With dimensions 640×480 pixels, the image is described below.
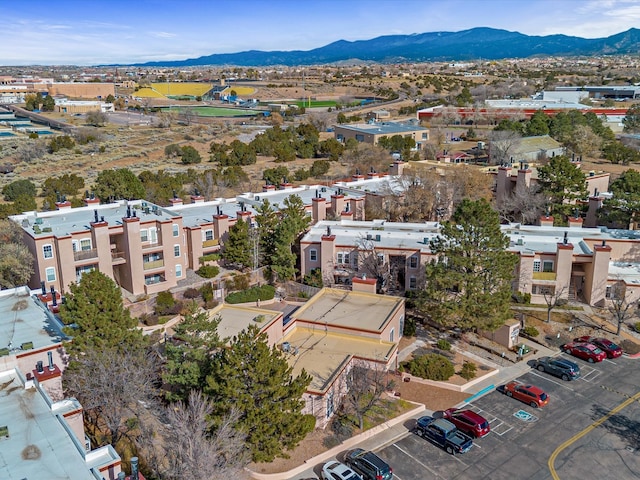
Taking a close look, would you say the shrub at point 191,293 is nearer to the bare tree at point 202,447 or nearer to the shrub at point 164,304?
the shrub at point 164,304

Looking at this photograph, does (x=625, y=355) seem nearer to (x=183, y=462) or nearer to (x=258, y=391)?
(x=258, y=391)

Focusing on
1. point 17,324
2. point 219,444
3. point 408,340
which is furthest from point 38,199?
point 219,444

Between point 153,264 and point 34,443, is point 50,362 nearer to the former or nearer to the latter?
point 34,443

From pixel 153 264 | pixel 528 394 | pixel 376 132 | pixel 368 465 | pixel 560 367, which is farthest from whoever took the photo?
pixel 376 132

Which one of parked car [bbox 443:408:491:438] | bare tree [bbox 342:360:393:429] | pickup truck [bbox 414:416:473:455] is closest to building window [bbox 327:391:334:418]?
bare tree [bbox 342:360:393:429]

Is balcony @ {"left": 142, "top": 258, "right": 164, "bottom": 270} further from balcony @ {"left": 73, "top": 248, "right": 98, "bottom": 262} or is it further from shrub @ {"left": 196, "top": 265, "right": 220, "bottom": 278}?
balcony @ {"left": 73, "top": 248, "right": 98, "bottom": 262}

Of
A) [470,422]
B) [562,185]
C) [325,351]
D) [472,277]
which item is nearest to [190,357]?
[325,351]

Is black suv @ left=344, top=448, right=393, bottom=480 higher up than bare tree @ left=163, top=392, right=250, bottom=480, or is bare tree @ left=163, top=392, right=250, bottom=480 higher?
bare tree @ left=163, top=392, right=250, bottom=480

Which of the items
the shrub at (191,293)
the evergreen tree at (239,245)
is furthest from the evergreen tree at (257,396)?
the evergreen tree at (239,245)
